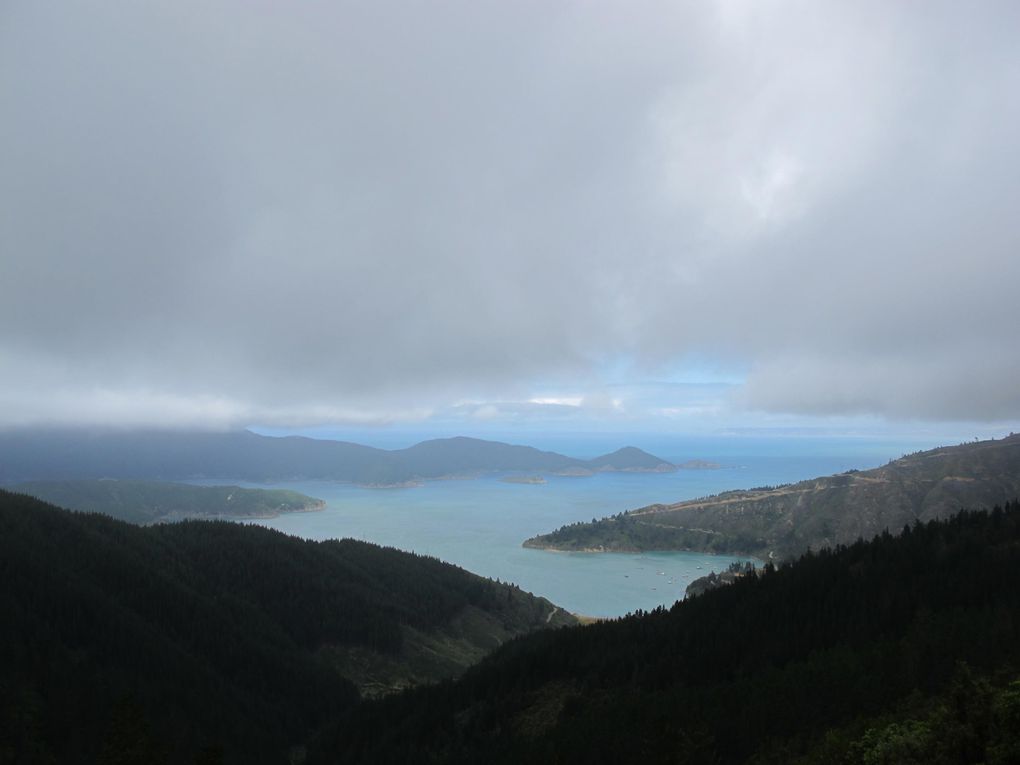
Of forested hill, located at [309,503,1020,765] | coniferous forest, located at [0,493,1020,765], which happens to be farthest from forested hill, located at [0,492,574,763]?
forested hill, located at [309,503,1020,765]

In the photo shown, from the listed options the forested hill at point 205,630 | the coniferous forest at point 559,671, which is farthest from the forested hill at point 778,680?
the forested hill at point 205,630

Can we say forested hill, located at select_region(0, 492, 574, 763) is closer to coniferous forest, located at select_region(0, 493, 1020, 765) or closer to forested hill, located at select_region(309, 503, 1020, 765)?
coniferous forest, located at select_region(0, 493, 1020, 765)

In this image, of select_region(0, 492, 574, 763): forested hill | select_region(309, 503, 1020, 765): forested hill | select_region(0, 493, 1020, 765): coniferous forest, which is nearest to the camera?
select_region(309, 503, 1020, 765): forested hill

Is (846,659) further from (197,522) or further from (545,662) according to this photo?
(197,522)

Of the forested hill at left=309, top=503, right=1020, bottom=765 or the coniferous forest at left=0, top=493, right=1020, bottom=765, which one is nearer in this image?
the forested hill at left=309, top=503, right=1020, bottom=765

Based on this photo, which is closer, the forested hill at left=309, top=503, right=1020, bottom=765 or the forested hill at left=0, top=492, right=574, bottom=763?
the forested hill at left=309, top=503, right=1020, bottom=765

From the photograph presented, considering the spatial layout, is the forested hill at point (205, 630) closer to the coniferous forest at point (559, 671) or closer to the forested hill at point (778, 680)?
the coniferous forest at point (559, 671)

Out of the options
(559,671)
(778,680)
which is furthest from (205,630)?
(778,680)

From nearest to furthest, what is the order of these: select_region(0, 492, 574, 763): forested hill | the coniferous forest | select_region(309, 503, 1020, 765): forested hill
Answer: select_region(309, 503, 1020, 765): forested hill → the coniferous forest → select_region(0, 492, 574, 763): forested hill
